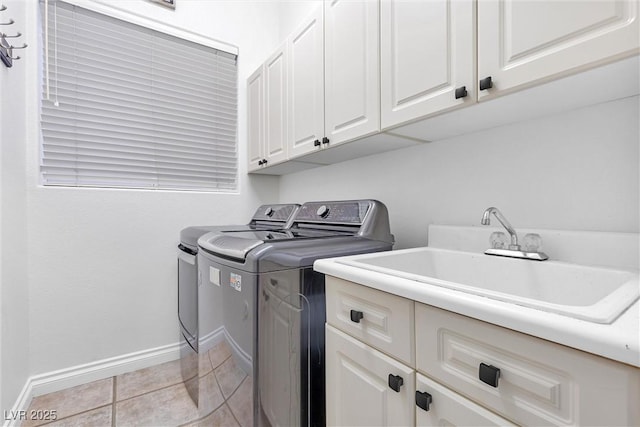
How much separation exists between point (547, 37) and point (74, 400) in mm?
2740

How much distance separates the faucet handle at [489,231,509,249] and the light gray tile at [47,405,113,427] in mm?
2050

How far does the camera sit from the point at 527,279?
0.98m

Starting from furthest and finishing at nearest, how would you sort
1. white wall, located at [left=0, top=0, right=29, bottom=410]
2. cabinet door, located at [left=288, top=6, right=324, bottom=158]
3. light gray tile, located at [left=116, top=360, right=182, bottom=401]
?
light gray tile, located at [left=116, top=360, right=182, bottom=401] → cabinet door, located at [left=288, top=6, right=324, bottom=158] → white wall, located at [left=0, top=0, right=29, bottom=410]

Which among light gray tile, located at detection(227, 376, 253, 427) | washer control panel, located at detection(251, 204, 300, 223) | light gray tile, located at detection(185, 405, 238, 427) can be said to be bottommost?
light gray tile, located at detection(185, 405, 238, 427)

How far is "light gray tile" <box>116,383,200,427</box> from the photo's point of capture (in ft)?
5.11

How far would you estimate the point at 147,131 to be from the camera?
7.02 ft

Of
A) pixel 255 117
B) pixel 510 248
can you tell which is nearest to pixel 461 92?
pixel 510 248

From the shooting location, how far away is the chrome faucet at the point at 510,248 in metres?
0.98

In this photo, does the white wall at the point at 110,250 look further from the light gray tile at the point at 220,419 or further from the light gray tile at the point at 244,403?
the light gray tile at the point at 244,403

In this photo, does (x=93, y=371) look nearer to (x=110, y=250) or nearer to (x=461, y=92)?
(x=110, y=250)

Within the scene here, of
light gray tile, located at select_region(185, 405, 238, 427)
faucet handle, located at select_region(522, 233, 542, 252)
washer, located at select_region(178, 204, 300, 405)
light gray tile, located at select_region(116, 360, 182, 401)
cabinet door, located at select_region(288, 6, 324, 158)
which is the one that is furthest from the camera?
light gray tile, located at select_region(116, 360, 182, 401)

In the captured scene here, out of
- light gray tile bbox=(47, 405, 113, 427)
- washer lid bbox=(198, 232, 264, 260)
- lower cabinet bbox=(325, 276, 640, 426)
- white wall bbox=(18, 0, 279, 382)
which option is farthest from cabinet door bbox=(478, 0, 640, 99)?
light gray tile bbox=(47, 405, 113, 427)

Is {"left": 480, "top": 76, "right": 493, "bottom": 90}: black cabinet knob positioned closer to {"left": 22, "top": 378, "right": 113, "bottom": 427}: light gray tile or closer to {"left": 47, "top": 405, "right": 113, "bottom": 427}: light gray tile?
{"left": 47, "top": 405, "right": 113, "bottom": 427}: light gray tile

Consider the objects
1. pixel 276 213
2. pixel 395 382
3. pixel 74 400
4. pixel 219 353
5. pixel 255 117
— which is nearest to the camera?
pixel 395 382
